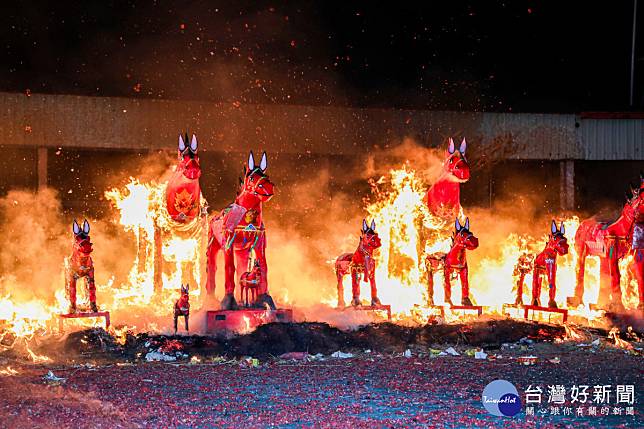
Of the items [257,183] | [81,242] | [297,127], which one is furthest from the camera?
[297,127]

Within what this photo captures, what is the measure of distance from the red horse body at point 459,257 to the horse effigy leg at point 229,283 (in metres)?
3.78

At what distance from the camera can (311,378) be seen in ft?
36.0

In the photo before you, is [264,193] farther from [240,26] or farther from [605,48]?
[605,48]

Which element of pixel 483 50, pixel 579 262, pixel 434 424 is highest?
pixel 483 50

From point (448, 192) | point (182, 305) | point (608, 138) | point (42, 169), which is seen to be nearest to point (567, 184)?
point (608, 138)

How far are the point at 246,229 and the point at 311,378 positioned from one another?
3.70 m

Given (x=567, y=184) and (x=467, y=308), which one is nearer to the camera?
(x=467, y=308)

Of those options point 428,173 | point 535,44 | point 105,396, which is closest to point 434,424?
point 105,396

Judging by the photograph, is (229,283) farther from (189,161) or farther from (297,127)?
(297,127)

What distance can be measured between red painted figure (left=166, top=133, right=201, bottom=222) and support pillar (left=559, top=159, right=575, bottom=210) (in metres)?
9.77

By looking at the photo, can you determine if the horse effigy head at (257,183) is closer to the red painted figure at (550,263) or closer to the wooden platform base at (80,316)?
the wooden platform base at (80,316)

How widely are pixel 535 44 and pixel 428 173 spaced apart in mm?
5530

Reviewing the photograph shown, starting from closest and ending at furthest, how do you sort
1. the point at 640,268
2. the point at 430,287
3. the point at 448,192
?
the point at 640,268 → the point at 430,287 → the point at 448,192

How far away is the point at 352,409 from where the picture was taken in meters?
9.18
